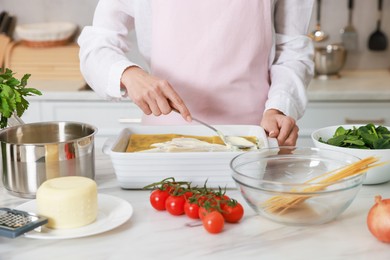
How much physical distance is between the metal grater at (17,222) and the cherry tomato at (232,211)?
1.03 ft

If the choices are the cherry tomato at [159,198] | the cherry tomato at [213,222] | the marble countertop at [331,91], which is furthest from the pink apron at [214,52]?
the marble countertop at [331,91]

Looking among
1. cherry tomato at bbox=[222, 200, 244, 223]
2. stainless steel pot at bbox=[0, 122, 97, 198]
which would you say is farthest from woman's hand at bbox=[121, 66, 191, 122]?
cherry tomato at bbox=[222, 200, 244, 223]

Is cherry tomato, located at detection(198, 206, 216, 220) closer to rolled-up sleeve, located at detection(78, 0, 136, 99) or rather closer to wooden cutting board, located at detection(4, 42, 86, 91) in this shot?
rolled-up sleeve, located at detection(78, 0, 136, 99)

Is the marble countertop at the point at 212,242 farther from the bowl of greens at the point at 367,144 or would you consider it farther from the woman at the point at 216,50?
the woman at the point at 216,50

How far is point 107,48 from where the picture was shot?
5.70ft

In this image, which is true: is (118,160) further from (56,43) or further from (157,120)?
(56,43)

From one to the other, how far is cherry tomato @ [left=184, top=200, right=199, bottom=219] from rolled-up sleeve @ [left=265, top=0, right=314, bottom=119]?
0.66 meters

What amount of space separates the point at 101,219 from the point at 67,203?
3.3 inches

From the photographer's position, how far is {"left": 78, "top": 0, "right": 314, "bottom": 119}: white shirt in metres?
1.69

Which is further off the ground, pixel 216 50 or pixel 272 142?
pixel 216 50

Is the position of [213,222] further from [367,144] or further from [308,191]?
[367,144]

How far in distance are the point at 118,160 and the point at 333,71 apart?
6.06 feet

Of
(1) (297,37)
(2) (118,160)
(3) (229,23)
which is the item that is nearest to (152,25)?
(3) (229,23)

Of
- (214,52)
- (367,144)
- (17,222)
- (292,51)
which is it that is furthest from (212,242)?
(292,51)
